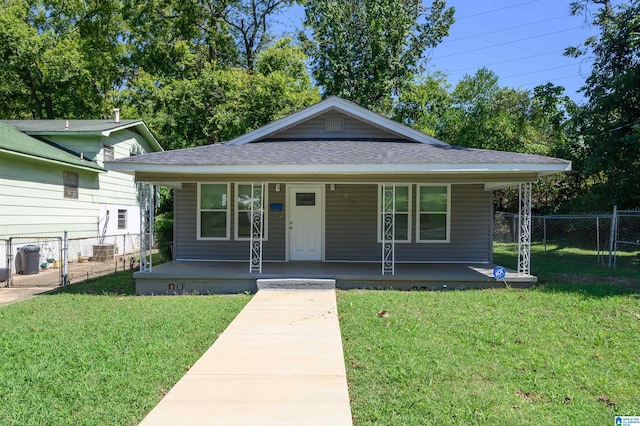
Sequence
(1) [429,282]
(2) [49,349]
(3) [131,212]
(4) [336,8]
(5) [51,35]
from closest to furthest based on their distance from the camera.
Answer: (2) [49,349] < (1) [429,282] < (3) [131,212] < (5) [51,35] < (4) [336,8]

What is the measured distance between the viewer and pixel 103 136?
15281mm

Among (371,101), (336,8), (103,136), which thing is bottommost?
(103,136)

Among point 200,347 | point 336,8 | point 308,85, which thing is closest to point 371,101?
point 308,85

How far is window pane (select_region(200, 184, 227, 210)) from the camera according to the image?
10.9 m

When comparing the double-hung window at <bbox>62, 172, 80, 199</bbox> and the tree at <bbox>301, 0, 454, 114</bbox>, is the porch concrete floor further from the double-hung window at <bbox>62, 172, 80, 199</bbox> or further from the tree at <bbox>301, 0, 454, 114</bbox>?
the tree at <bbox>301, 0, 454, 114</bbox>

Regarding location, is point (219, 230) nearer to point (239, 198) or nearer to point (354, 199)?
point (239, 198)

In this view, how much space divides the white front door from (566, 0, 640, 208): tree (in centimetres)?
980

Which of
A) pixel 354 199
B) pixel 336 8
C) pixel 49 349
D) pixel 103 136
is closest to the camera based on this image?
pixel 49 349

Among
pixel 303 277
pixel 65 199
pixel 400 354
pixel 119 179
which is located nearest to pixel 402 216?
pixel 303 277

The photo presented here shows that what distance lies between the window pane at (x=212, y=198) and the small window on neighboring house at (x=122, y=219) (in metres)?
8.32

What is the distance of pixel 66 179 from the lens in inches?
547

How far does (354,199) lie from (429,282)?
3177mm

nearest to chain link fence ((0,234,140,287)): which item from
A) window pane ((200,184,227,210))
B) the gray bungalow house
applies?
the gray bungalow house

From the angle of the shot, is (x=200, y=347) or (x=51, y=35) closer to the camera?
(x=200, y=347)
